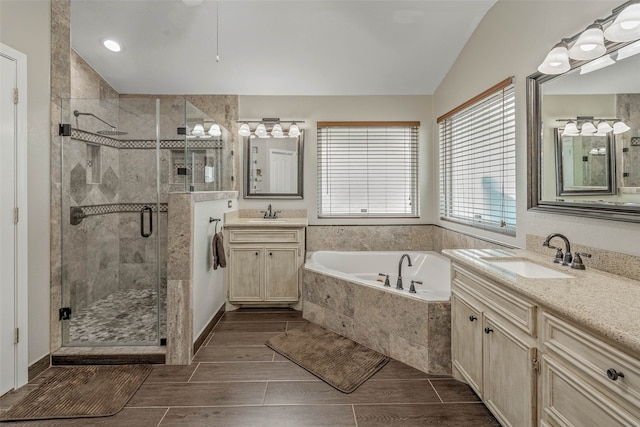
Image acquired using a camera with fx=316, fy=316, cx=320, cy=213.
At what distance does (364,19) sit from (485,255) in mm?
2289

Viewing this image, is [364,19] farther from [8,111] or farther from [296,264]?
[8,111]

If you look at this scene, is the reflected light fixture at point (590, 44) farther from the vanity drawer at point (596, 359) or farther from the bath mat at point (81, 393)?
the bath mat at point (81, 393)

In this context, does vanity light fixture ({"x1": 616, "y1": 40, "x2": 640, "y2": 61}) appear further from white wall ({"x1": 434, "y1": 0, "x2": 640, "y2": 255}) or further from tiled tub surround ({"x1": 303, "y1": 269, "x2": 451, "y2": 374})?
tiled tub surround ({"x1": 303, "y1": 269, "x2": 451, "y2": 374})

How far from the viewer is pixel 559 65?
1705 mm

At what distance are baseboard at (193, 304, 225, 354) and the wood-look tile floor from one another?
0.12 meters

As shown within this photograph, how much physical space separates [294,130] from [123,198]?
1.99 metres

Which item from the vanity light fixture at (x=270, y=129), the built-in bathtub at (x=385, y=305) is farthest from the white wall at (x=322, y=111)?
the built-in bathtub at (x=385, y=305)

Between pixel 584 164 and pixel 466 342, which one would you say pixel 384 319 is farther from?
pixel 584 164

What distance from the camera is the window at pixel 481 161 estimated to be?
2504 millimetres

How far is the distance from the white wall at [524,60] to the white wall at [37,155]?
339 cm

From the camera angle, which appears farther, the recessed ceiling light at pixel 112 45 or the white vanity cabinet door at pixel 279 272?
the white vanity cabinet door at pixel 279 272

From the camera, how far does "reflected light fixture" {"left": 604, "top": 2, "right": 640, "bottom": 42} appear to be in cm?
135

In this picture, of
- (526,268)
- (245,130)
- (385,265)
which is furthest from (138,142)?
(526,268)

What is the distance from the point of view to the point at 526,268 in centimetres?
191
